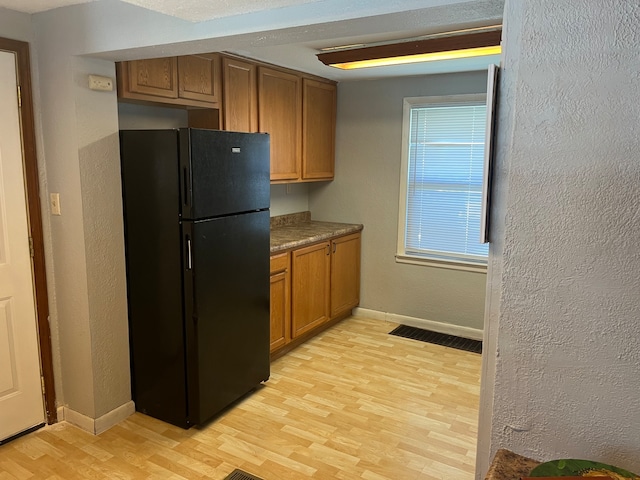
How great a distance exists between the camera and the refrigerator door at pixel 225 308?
2.59 meters

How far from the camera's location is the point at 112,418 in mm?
2752

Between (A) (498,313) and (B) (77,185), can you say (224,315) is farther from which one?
(A) (498,313)

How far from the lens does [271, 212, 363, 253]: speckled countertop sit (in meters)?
3.61

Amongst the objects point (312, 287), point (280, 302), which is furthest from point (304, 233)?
point (280, 302)

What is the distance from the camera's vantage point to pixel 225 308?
9.14 feet

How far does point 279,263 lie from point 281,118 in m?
1.18

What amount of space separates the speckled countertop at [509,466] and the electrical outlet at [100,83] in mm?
2431

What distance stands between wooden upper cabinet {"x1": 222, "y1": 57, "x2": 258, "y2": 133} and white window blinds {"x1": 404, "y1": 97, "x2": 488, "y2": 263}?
149 cm

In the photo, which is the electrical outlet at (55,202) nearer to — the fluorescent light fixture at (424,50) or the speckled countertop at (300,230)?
the speckled countertop at (300,230)

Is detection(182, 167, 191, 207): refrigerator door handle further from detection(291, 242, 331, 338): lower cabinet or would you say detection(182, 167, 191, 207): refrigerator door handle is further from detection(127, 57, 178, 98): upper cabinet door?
detection(291, 242, 331, 338): lower cabinet

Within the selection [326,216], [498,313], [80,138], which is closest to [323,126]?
[326,216]

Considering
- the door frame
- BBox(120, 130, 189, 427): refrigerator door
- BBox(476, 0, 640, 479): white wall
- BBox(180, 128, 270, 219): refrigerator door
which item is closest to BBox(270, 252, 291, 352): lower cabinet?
BBox(180, 128, 270, 219): refrigerator door

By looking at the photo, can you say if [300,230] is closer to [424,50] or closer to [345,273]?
[345,273]

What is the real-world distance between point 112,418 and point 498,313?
2321mm
